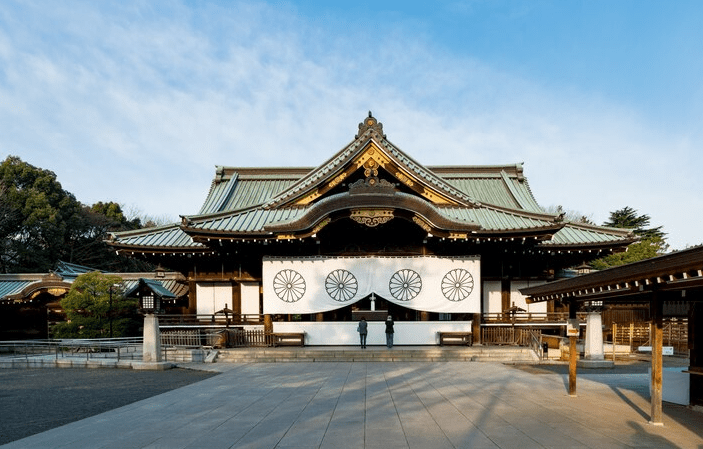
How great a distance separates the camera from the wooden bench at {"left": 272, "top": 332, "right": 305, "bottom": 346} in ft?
66.7

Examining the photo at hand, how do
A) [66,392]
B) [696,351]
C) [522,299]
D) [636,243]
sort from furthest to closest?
[636,243] → [522,299] → [66,392] → [696,351]

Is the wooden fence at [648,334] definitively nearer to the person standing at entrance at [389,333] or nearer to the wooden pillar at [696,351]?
the person standing at entrance at [389,333]

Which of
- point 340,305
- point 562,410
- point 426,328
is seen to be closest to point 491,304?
point 426,328

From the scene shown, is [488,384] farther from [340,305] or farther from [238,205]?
[238,205]

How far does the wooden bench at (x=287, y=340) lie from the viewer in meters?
20.3

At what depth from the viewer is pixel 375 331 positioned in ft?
68.1

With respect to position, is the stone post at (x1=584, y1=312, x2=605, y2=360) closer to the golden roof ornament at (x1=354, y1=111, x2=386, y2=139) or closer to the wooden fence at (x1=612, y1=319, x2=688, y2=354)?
the wooden fence at (x1=612, y1=319, x2=688, y2=354)

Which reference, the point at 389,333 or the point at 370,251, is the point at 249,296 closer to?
the point at 370,251

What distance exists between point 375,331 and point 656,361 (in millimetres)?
12965

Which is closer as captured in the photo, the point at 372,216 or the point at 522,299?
the point at 372,216

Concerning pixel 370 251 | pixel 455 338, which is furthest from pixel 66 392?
pixel 455 338

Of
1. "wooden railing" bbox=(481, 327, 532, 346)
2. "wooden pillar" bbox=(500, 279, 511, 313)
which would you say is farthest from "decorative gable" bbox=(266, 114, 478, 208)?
"wooden railing" bbox=(481, 327, 532, 346)

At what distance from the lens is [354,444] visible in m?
7.35

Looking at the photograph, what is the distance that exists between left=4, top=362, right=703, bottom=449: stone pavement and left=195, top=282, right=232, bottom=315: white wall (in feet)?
28.3
